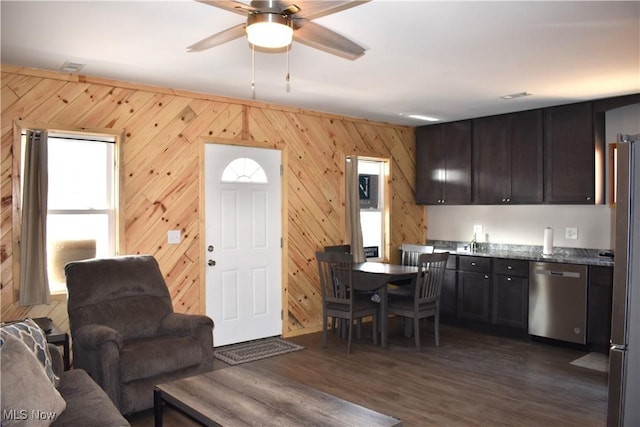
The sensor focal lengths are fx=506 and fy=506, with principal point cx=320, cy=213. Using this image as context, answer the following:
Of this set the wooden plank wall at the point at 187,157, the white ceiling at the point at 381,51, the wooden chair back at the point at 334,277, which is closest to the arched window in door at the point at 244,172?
the wooden plank wall at the point at 187,157

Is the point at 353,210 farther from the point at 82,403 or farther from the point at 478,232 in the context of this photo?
the point at 82,403

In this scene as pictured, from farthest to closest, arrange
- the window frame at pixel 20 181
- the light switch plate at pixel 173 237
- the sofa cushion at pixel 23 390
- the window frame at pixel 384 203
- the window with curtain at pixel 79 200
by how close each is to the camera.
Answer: the window frame at pixel 384 203 < the light switch plate at pixel 173 237 < the window with curtain at pixel 79 200 < the window frame at pixel 20 181 < the sofa cushion at pixel 23 390

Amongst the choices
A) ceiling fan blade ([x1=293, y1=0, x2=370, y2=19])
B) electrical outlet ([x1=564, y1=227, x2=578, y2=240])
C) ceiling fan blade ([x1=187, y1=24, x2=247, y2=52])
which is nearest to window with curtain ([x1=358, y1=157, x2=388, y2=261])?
electrical outlet ([x1=564, y1=227, x2=578, y2=240])

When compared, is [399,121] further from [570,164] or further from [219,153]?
[219,153]

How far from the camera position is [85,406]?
2467 millimetres

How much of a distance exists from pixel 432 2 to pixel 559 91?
271 centimetres

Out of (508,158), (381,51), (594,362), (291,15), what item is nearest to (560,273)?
(594,362)

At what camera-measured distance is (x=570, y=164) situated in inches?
214

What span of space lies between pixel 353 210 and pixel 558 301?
2483 mm

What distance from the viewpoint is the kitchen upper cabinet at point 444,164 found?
255 inches

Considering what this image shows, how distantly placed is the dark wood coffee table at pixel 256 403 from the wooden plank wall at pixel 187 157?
1994 millimetres

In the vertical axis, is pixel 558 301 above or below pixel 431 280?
below

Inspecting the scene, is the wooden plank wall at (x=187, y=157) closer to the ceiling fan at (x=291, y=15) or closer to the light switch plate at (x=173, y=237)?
the light switch plate at (x=173, y=237)

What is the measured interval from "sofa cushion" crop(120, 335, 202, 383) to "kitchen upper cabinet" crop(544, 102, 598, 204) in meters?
4.15
